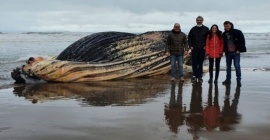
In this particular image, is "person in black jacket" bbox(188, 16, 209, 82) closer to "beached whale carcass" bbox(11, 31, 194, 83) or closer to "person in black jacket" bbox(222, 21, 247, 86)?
"person in black jacket" bbox(222, 21, 247, 86)

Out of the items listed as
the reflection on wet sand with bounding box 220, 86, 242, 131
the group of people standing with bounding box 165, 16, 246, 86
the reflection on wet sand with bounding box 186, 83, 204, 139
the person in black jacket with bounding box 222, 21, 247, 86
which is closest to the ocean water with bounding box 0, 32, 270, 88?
the group of people standing with bounding box 165, 16, 246, 86

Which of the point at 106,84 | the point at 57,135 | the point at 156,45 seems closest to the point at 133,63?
the point at 156,45

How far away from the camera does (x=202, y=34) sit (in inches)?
374

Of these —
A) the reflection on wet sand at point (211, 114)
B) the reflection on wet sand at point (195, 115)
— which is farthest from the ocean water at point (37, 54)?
the reflection on wet sand at point (211, 114)

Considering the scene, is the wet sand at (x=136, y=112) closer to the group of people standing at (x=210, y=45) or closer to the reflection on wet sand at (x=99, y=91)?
the reflection on wet sand at (x=99, y=91)

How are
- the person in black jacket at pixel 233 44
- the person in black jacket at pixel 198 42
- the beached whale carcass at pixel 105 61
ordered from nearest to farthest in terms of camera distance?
the person in black jacket at pixel 233 44
the person in black jacket at pixel 198 42
the beached whale carcass at pixel 105 61

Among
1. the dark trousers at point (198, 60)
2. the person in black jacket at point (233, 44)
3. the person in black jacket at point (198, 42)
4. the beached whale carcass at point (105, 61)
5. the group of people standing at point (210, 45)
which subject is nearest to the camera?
the person in black jacket at point (233, 44)

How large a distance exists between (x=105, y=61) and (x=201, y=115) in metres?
5.52

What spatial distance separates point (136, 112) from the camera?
5809 millimetres

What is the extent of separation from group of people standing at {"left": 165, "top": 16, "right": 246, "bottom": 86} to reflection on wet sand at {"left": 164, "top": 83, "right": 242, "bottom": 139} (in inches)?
76.5

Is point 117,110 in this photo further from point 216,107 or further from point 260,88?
point 260,88

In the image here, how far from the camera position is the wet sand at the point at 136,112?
4.56 metres

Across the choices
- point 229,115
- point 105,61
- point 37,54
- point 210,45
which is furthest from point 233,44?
point 37,54

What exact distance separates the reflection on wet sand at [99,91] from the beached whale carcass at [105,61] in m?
0.54
